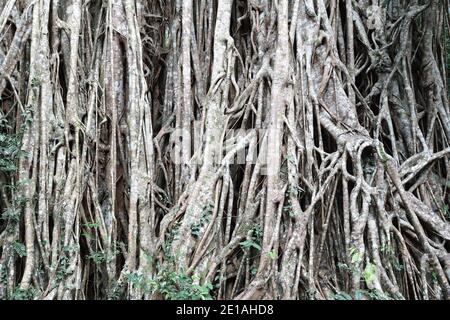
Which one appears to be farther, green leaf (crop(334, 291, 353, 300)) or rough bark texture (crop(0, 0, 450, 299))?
rough bark texture (crop(0, 0, 450, 299))

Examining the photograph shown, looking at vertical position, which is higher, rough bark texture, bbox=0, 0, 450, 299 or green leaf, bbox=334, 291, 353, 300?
rough bark texture, bbox=0, 0, 450, 299

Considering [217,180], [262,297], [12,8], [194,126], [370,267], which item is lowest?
[262,297]

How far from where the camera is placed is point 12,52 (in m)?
3.56

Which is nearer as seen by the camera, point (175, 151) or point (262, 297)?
point (262, 297)

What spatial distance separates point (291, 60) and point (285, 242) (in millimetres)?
1338

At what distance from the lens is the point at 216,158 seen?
347cm

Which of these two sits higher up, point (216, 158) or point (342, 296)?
point (216, 158)

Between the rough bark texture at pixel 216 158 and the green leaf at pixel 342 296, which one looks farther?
the rough bark texture at pixel 216 158

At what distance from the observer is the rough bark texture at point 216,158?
3156mm

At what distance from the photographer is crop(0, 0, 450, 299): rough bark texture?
10.4 feet

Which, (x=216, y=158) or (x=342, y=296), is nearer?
(x=342, y=296)

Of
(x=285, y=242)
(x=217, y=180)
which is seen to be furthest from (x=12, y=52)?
(x=285, y=242)

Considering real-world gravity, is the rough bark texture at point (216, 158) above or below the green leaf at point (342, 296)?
above

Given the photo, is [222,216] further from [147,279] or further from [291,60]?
[291,60]
